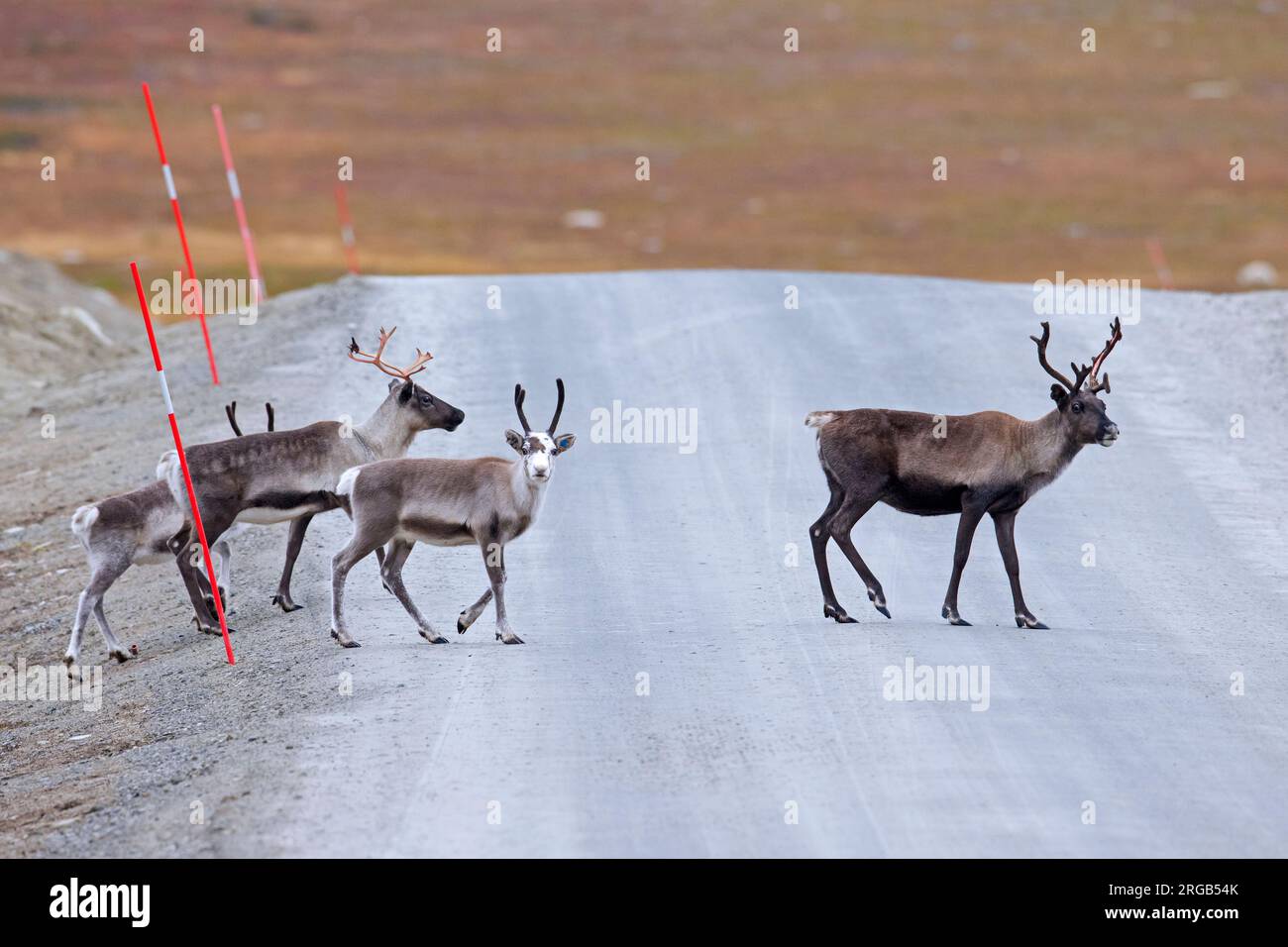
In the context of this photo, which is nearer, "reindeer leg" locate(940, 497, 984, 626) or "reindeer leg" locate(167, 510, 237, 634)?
"reindeer leg" locate(940, 497, 984, 626)

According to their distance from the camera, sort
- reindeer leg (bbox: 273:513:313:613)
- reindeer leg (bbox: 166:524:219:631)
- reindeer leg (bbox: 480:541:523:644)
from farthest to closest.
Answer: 1. reindeer leg (bbox: 273:513:313:613)
2. reindeer leg (bbox: 166:524:219:631)
3. reindeer leg (bbox: 480:541:523:644)

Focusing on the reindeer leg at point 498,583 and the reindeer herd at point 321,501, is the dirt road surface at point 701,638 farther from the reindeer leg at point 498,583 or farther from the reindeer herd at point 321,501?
the reindeer herd at point 321,501

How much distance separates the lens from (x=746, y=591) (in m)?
15.0

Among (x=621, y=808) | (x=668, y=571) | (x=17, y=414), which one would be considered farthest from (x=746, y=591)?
(x=17, y=414)

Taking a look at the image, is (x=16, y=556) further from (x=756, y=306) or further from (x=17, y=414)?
(x=756, y=306)

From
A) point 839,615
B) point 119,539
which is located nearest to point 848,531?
point 839,615

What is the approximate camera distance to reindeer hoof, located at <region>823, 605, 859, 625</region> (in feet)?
46.0

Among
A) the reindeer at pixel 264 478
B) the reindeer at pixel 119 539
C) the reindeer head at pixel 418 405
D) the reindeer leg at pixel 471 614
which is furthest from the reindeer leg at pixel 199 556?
the reindeer leg at pixel 471 614

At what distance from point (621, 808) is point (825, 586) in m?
4.08

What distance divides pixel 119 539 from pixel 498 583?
3.41 m

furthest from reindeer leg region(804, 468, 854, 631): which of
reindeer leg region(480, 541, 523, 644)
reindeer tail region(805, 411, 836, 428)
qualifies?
reindeer leg region(480, 541, 523, 644)

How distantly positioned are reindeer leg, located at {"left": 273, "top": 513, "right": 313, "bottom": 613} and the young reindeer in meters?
1.50

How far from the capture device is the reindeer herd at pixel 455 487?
1356cm

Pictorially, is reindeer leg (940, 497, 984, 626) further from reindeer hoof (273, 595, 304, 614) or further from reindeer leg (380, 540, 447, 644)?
reindeer hoof (273, 595, 304, 614)
